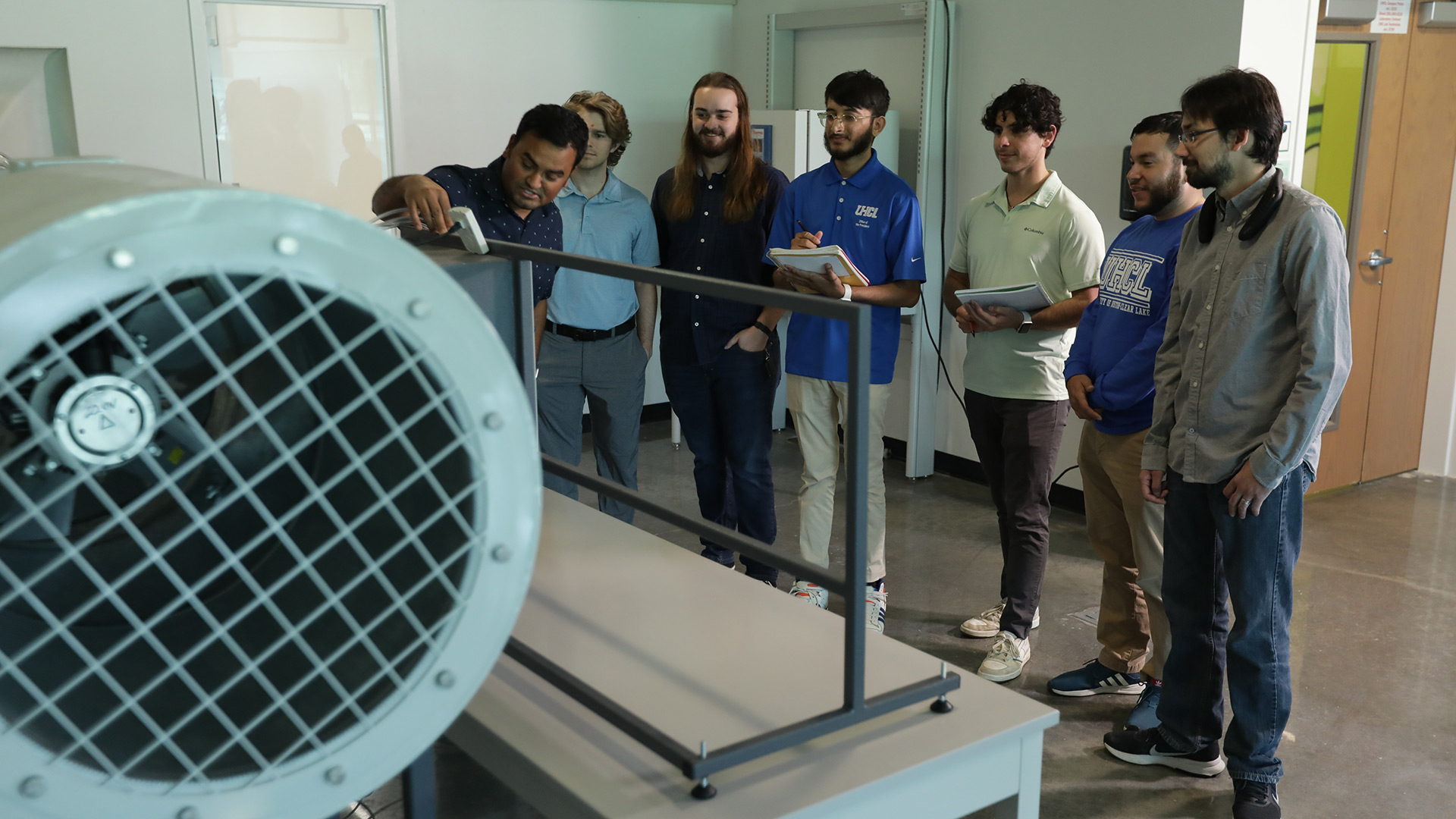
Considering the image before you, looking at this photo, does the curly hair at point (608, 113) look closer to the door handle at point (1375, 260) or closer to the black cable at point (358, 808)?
the black cable at point (358, 808)

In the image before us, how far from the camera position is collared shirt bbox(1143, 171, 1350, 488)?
1.95m

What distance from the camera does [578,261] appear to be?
1509 millimetres

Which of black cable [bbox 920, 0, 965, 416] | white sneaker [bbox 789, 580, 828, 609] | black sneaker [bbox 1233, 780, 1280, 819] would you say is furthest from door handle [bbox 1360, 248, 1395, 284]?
black sneaker [bbox 1233, 780, 1280, 819]

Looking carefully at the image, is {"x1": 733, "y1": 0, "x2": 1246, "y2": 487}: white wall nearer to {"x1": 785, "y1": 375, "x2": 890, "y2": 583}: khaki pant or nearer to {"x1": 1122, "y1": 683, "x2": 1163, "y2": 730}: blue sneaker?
{"x1": 785, "y1": 375, "x2": 890, "y2": 583}: khaki pant

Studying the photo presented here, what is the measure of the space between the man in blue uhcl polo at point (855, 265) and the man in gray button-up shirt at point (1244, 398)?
87 cm

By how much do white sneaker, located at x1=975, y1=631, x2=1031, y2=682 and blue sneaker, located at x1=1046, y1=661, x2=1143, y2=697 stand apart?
0.36 feet

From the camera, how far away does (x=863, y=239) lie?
307 centimetres

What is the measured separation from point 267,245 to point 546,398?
2.46 metres

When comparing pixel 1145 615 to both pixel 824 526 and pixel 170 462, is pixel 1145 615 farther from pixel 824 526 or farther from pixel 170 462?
pixel 170 462

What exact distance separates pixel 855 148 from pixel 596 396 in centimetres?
100

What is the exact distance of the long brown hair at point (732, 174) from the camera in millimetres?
3150

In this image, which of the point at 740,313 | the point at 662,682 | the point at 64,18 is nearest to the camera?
the point at 662,682

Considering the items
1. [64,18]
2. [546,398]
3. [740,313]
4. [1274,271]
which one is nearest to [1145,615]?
[1274,271]

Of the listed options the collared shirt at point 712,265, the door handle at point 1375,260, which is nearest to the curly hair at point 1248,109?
the collared shirt at point 712,265
